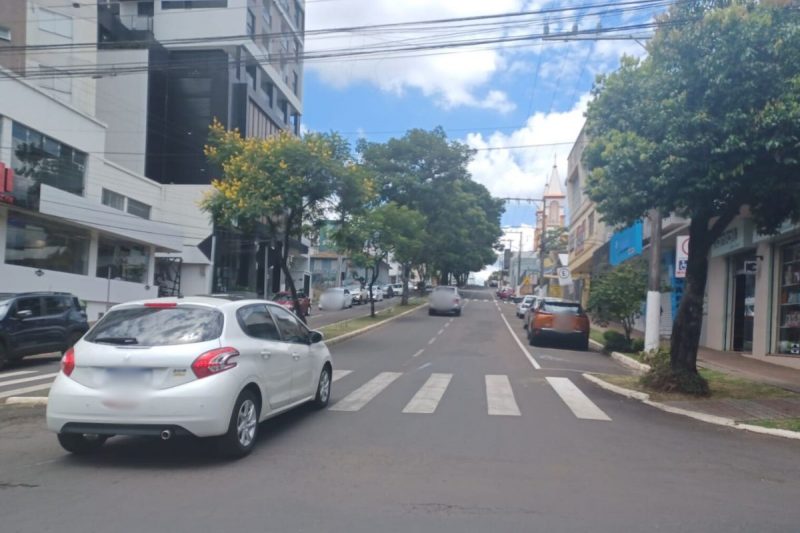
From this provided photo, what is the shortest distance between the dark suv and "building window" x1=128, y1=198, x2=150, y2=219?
20.9 meters

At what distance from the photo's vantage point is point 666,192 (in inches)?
465

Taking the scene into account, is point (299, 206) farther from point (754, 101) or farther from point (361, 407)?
point (754, 101)

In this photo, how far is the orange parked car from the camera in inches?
917

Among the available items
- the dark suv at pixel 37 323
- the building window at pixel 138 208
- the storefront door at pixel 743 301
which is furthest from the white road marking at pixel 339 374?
the building window at pixel 138 208

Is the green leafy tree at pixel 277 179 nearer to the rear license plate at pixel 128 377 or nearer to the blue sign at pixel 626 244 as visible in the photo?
the blue sign at pixel 626 244

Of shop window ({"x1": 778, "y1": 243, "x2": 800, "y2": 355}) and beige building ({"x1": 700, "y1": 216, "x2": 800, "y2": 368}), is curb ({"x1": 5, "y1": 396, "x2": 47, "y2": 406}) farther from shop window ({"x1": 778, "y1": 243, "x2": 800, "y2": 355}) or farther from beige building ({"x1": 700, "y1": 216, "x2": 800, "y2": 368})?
shop window ({"x1": 778, "y1": 243, "x2": 800, "y2": 355})

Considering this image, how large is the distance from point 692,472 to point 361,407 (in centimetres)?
478

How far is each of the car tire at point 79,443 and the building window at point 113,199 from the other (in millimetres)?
29845

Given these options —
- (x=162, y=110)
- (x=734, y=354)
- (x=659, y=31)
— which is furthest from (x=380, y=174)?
(x=659, y=31)

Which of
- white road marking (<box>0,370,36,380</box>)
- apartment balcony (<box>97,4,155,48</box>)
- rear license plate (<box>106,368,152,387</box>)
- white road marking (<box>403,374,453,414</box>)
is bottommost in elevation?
white road marking (<box>0,370,36,380</box>)

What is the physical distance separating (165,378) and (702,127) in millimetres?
8611

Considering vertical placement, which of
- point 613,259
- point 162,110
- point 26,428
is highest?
point 162,110

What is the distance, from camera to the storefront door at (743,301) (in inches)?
835

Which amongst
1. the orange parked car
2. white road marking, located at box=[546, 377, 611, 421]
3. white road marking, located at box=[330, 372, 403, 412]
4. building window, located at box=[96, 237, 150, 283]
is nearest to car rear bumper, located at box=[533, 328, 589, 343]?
the orange parked car
